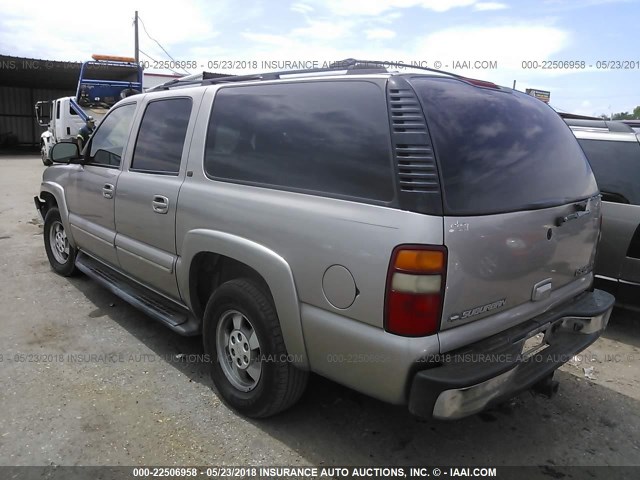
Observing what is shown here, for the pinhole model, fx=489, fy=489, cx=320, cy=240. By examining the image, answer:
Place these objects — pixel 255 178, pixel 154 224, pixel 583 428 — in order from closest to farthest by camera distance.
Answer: pixel 255 178 < pixel 583 428 < pixel 154 224

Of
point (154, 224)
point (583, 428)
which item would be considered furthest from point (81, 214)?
point (583, 428)

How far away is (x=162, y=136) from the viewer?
3557mm

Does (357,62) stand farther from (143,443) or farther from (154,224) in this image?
(143,443)

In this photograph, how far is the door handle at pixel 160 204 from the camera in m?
3.29

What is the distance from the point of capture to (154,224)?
3441 mm

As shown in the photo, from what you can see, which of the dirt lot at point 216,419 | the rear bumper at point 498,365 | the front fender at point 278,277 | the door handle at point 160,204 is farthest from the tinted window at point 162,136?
the rear bumper at point 498,365

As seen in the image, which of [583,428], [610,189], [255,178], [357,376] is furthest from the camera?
[610,189]

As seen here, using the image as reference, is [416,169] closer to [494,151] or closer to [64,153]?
[494,151]

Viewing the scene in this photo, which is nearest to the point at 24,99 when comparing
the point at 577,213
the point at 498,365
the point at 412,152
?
the point at 412,152

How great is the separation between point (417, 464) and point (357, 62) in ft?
7.30

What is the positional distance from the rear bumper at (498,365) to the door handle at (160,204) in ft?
6.73

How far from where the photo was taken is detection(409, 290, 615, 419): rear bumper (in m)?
2.06

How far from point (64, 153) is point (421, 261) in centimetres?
393

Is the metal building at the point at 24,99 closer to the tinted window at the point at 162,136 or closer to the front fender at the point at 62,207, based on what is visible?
the front fender at the point at 62,207
